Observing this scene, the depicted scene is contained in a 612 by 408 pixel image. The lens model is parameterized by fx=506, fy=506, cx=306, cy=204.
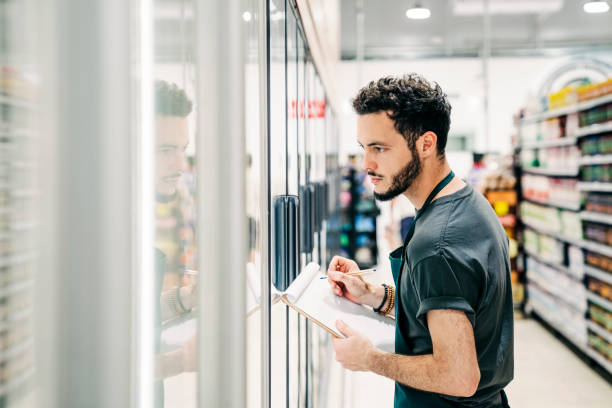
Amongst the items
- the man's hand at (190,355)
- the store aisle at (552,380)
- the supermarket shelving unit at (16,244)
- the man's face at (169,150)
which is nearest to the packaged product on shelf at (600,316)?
the store aisle at (552,380)

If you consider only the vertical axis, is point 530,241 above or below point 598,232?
below

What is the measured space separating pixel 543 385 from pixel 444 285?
3641 mm

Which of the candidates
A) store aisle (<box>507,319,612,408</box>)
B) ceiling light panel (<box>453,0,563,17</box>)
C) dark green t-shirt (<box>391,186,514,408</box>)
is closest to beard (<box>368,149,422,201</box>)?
dark green t-shirt (<box>391,186,514,408</box>)

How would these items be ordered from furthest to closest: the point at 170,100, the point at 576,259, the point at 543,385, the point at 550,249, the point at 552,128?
the point at 552,128
the point at 550,249
the point at 576,259
the point at 543,385
the point at 170,100

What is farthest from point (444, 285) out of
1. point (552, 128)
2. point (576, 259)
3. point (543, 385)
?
point (552, 128)

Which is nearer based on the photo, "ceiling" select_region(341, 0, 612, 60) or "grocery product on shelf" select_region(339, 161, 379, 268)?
"grocery product on shelf" select_region(339, 161, 379, 268)

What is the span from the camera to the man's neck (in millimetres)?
1354

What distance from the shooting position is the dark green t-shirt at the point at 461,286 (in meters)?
1.13

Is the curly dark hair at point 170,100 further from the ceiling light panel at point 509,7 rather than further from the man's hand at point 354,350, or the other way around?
the ceiling light panel at point 509,7

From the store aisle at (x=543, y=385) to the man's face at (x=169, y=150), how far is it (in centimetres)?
356

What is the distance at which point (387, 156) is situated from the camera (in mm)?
1356

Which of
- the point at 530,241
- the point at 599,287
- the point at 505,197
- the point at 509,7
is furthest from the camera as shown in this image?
the point at 509,7

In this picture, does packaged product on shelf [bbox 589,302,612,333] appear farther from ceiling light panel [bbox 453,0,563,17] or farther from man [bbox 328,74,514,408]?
ceiling light panel [bbox 453,0,563,17]

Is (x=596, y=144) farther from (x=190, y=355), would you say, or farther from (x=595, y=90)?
(x=190, y=355)
